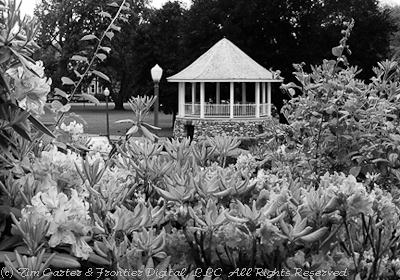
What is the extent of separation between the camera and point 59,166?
145 centimetres

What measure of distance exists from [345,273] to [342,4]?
25760 mm

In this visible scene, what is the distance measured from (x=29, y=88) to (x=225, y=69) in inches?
839

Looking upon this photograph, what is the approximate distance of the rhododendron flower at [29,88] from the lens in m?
1.39

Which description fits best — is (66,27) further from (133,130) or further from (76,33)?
(133,130)

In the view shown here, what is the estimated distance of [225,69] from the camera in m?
22.4

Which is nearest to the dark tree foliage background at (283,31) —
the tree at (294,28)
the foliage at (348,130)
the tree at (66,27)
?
the tree at (294,28)

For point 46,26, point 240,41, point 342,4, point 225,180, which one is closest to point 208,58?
point 240,41

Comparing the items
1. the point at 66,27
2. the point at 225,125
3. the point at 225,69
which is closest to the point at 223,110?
the point at 225,125

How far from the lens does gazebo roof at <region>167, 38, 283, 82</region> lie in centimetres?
2217

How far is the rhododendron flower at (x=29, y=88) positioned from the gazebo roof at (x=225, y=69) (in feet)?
Result: 68.1

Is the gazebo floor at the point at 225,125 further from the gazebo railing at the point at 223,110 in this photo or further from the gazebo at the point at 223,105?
the gazebo railing at the point at 223,110

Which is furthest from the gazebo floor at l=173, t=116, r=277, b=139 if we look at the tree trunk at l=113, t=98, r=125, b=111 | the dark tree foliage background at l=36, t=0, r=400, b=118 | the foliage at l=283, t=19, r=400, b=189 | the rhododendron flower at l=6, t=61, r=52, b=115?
the tree trunk at l=113, t=98, r=125, b=111

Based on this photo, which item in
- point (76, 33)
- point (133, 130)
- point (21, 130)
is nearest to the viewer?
point (21, 130)

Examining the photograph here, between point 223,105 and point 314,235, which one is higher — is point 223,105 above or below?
above
